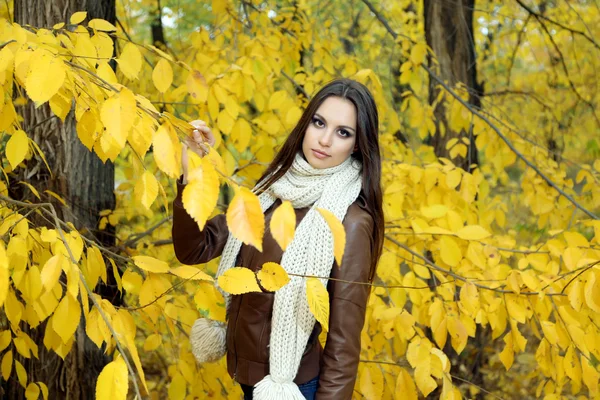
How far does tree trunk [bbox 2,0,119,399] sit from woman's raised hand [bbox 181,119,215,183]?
919 millimetres

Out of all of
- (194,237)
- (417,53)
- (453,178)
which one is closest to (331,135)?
(194,237)

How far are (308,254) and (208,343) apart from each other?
17.8 inches

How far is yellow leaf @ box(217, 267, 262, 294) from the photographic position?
3.80 feet

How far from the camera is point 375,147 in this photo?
70.5 inches

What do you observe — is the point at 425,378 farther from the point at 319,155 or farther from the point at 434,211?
the point at 319,155

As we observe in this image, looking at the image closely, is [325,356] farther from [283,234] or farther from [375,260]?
[283,234]

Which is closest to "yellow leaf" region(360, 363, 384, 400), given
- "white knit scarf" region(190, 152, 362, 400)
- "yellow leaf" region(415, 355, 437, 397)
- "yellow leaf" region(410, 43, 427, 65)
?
"yellow leaf" region(415, 355, 437, 397)

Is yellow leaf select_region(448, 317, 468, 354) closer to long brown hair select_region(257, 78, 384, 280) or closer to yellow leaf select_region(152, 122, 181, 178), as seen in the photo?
long brown hair select_region(257, 78, 384, 280)

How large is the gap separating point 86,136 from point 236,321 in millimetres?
693

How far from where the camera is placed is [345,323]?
1558mm

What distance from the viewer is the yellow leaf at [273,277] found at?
3.90ft

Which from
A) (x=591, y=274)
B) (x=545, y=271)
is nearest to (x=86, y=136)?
(x=591, y=274)

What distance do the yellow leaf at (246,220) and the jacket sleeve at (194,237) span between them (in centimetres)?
67

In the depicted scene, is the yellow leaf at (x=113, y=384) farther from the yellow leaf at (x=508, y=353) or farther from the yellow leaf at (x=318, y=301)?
the yellow leaf at (x=508, y=353)
